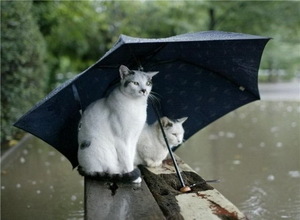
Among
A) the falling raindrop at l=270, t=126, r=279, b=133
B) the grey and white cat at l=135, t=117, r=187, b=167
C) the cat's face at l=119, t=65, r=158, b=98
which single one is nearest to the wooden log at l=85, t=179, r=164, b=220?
the grey and white cat at l=135, t=117, r=187, b=167

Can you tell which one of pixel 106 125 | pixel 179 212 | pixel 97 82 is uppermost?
pixel 97 82

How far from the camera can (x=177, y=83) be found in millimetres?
3604

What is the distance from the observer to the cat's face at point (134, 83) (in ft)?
9.44

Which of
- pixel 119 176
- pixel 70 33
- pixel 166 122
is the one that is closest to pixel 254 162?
pixel 166 122

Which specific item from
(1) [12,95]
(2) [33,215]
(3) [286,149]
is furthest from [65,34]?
(2) [33,215]

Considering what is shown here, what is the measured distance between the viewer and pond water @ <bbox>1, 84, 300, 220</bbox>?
456 centimetres

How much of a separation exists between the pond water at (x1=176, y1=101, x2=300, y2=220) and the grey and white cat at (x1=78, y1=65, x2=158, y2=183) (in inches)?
73.1

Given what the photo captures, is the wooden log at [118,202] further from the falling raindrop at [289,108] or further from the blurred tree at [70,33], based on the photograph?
the falling raindrop at [289,108]

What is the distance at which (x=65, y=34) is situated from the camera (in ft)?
59.1

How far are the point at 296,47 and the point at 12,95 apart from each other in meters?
24.2

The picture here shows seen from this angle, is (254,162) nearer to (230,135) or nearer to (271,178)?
(271,178)

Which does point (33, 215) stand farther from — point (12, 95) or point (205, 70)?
point (12, 95)

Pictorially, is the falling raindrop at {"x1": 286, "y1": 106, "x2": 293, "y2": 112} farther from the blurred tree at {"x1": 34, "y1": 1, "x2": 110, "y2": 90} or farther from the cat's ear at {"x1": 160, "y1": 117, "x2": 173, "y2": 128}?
the cat's ear at {"x1": 160, "y1": 117, "x2": 173, "y2": 128}

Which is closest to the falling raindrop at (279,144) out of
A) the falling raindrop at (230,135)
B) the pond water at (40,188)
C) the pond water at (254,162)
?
the pond water at (254,162)
